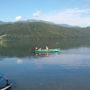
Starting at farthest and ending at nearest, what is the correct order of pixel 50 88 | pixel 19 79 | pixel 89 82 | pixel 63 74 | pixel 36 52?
pixel 36 52 → pixel 63 74 → pixel 19 79 → pixel 89 82 → pixel 50 88

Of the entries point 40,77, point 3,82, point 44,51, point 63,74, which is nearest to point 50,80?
point 40,77

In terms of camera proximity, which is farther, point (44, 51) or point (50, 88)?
point (44, 51)

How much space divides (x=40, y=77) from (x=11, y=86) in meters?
10.4

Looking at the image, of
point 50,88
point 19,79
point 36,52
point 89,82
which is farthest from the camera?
point 36,52

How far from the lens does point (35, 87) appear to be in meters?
38.9

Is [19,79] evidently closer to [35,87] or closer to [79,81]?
[35,87]

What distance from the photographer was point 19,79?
45.6 meters

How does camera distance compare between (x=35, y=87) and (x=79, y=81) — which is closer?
(x=35, y=87)

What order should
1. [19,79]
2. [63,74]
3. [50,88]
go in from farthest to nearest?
[63,74] < [19,79] < [50,88]

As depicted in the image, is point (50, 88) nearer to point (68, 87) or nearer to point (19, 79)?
point (68, 87)

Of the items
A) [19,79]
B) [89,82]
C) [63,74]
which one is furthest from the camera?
[63,74]

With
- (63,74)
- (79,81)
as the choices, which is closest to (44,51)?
(63,74)

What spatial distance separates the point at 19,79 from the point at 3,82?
4.25m

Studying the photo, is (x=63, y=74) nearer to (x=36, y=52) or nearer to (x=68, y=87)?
(x=68, y=87)
